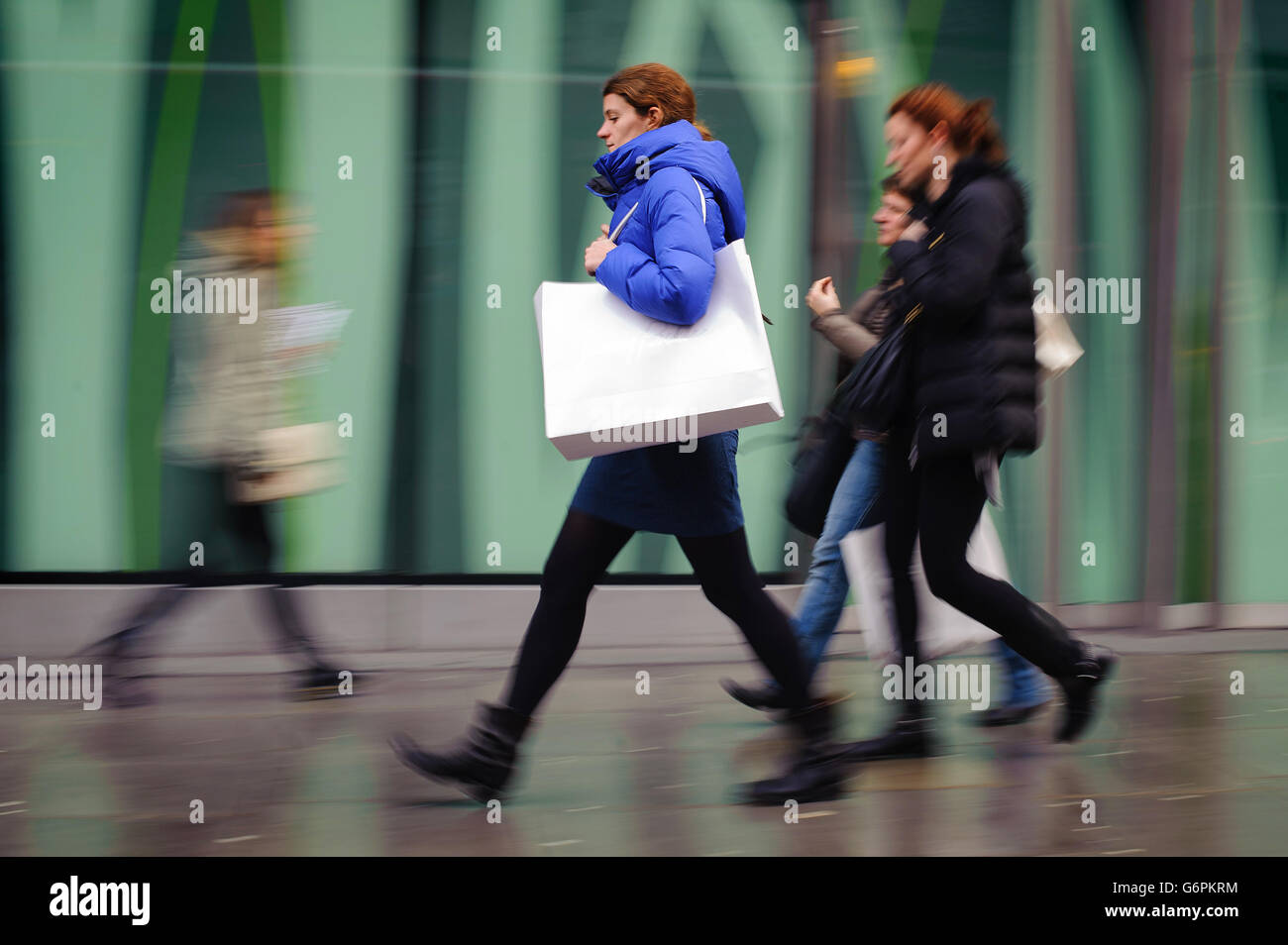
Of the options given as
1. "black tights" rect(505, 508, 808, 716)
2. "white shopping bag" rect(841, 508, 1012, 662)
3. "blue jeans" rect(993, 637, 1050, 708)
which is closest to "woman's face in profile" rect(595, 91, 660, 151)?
"black tights" rect(505, 508, 808, 716)

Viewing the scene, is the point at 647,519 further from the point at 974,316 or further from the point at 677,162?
the point at 974,316

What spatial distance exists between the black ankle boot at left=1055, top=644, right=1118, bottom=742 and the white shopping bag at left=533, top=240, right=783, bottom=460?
1.30 m

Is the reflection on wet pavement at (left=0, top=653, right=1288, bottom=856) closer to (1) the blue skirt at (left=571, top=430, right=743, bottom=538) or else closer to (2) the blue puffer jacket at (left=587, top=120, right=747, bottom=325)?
(1) the blue skirt at (left=571, top=430, right=743, bottom=538)

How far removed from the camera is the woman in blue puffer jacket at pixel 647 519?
332cm

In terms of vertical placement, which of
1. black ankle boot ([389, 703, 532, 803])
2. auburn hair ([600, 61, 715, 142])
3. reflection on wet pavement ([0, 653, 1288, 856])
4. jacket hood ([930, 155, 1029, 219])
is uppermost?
auburn hair ([600, 61, 715, 142])

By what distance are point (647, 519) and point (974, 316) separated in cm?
107

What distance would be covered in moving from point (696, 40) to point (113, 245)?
2.85 meters

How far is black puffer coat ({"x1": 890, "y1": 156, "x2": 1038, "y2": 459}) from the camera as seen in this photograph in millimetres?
3525

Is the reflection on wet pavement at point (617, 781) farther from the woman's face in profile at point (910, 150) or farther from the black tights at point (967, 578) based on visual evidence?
the woman's face in profile at point (910, 150)

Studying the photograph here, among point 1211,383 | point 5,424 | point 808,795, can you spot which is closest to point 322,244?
point 5,424

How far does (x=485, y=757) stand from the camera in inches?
134

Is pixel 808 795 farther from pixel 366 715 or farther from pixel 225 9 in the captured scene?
pixel 225 9

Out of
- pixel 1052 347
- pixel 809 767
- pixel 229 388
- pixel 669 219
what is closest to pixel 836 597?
pixel 809 767

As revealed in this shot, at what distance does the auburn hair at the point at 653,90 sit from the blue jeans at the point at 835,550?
51.4 inches
